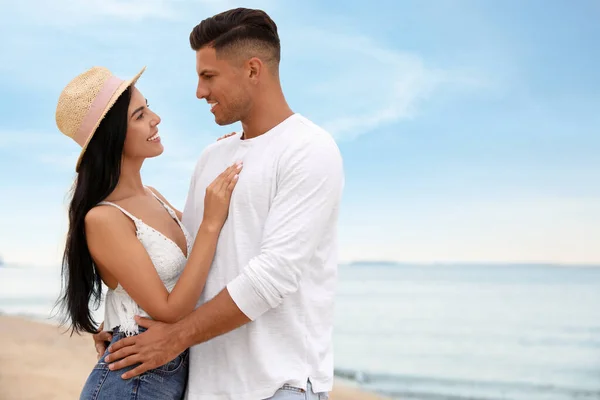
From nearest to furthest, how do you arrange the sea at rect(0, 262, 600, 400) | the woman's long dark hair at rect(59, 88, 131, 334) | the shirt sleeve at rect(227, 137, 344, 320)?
the shirt sleeve at rect(227, 137, 344, 320), the woman's long dark hair at rect(59, 88, 131, 334), the sea at rect(0, 262, 600, 400)

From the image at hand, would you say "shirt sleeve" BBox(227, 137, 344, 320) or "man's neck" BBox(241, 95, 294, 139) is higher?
"man's neck" BBox(241, 95, 294, 139)

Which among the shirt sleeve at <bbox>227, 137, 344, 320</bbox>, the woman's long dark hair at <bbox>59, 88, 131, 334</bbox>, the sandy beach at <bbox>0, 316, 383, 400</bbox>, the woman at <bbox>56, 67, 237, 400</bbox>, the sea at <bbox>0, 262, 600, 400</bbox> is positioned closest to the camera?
the shirt sleeve at <bbox>227, 137, 344, 320</bbox>

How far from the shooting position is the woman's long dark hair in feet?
8.06

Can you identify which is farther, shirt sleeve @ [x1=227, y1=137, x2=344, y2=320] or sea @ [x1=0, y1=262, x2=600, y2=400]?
sea @ [x1=0, y1=262, x2=600, y2=400]

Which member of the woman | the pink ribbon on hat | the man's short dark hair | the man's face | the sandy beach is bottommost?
the sandy beach

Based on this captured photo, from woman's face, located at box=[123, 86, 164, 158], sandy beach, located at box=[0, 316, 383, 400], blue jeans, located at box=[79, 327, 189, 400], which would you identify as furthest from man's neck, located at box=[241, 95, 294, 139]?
sandy beach, located at box=[0, 316, 383, 400]

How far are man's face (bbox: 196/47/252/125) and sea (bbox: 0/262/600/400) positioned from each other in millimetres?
8283

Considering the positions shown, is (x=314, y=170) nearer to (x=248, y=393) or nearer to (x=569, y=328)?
(x=248, y=393)

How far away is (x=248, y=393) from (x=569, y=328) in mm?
16518

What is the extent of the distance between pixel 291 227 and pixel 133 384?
69cm

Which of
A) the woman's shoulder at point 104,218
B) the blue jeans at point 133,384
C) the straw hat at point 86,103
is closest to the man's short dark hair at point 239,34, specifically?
the straw hat at point 86,103

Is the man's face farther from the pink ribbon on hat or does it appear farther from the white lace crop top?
the white lace crop top

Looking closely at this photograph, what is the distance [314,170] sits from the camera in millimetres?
2326

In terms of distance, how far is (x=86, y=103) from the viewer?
8.20 feet
